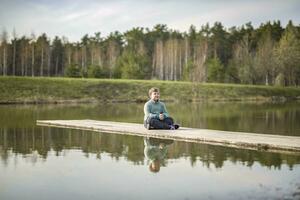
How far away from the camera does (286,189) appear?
24.5 ft

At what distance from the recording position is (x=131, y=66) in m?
78.0

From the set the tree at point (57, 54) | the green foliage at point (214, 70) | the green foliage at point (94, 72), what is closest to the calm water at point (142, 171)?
the green foliage at point (94, 72)

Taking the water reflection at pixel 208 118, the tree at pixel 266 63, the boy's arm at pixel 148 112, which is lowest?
the water reflection at pixel 208 118

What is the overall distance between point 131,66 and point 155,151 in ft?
219

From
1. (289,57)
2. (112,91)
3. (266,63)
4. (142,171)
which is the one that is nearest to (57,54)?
(112,91)

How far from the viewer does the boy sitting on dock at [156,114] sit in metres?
15.8

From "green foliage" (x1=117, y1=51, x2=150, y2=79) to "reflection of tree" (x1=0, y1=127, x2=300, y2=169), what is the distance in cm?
6129

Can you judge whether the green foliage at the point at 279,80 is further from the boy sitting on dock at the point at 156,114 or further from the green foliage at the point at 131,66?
the boy sitting on dock at the point at 156,114

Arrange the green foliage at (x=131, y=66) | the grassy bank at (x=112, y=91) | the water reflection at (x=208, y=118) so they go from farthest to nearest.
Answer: the green foliage at (x=131, y=66) < the grassy bank at (x=112, y=91) < the water reflection at (x=208, y=118)

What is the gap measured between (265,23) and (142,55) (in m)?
36.4

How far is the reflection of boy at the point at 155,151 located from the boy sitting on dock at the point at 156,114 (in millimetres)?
1809

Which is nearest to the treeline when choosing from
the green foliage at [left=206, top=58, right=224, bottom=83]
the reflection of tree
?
the green foliage at [left=206, top=58, right=224, bottom=83]

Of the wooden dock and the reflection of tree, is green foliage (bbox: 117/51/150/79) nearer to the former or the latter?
the wooden dock

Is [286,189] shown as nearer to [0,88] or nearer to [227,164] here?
[227,164]
